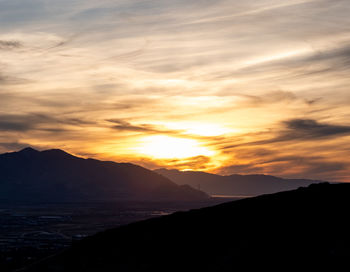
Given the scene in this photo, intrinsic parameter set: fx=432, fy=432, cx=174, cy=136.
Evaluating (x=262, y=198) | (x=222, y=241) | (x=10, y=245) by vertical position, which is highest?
(x=262, y=198)

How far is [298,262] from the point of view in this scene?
3023cm

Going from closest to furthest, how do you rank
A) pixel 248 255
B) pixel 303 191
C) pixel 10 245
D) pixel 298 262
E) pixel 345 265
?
1. pixel 345 265
2. pixel 298 262
3. pixel 248 255
4. pixel 303 191
5. pixel 10 245

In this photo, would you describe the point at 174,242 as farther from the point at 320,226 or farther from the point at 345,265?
→ the point at 345,265

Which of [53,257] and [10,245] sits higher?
[53,257]

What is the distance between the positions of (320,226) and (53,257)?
27.2 m

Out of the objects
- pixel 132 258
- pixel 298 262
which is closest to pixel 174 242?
pixel 132 258

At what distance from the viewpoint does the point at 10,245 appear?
117312 mm

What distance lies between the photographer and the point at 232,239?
3656 cm

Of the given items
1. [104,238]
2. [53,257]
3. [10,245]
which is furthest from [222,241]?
[10,245]

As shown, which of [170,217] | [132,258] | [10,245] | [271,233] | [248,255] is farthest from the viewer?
[10,245]

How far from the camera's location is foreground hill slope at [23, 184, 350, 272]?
105ft

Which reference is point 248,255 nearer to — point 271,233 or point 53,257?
point 271,233

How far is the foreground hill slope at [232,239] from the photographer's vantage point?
32.1 m

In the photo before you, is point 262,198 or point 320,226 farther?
point 262,198
